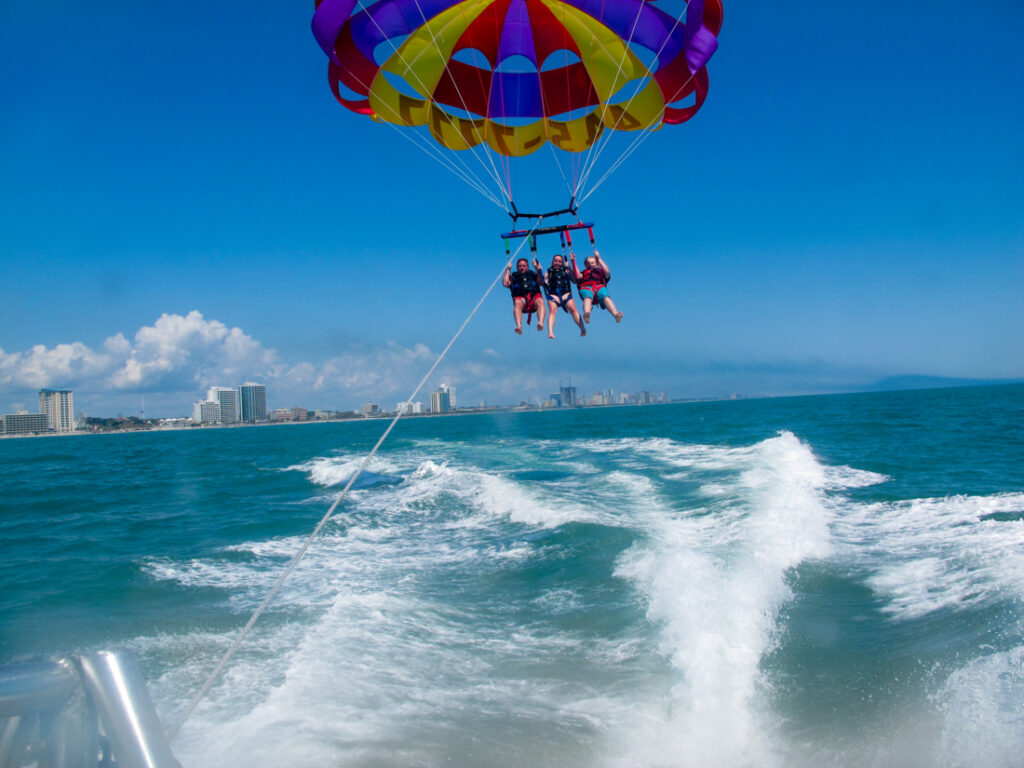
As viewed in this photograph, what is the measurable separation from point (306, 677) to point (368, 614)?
162 cm

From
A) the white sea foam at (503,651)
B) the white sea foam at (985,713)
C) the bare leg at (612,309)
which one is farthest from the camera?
the bare leg at (612,309)

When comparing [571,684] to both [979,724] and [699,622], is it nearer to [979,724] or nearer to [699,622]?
[699,622]

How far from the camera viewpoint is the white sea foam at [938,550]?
6.24 meters

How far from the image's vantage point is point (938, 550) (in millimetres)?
7848

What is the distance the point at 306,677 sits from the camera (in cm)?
557

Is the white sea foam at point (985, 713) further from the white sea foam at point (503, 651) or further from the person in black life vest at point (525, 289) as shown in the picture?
the person in black life vest at point (525, 289)

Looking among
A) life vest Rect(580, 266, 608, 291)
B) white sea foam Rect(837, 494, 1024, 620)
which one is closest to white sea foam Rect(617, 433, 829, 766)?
white sea foam Rect(837, 494, 1024, 620)

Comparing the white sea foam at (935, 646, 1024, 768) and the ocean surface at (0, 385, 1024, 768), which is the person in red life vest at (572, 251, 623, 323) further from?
the white sea foam at (935, 646, 1024, 768)

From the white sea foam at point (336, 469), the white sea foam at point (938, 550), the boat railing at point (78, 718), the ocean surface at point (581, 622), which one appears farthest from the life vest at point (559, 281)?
the white sea foam at point (336, 469)

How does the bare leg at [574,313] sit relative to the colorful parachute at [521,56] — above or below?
below

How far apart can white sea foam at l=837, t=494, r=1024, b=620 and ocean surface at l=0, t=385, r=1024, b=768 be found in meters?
0.05

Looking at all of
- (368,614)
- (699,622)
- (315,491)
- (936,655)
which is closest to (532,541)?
(368,614)

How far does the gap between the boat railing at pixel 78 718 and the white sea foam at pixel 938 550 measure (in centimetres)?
649

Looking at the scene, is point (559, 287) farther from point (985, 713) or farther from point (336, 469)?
point (336, 469)
